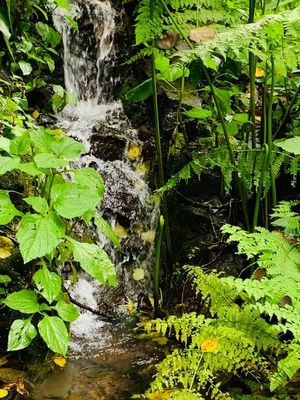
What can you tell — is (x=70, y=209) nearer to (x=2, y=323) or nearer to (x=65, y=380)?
(x=2, y=323)

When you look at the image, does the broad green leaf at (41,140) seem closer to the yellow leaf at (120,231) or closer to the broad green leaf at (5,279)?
the broad green leaf at (5,279)

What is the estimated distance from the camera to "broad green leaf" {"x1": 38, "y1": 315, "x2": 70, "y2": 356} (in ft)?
6.16

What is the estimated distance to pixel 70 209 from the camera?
1.91 meters

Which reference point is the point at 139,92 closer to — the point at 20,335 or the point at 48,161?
the point at 48,161

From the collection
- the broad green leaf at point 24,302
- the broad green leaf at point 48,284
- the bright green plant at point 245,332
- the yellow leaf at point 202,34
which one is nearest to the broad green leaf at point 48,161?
the broad green leaf at point 48,284

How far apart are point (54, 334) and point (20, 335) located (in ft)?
0.57

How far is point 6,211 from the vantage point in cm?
197

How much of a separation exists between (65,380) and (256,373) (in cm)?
104

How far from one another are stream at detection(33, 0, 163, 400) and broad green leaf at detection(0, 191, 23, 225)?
0.95 m

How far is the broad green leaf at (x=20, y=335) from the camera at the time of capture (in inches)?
76.4

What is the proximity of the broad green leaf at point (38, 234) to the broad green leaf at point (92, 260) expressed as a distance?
177mm

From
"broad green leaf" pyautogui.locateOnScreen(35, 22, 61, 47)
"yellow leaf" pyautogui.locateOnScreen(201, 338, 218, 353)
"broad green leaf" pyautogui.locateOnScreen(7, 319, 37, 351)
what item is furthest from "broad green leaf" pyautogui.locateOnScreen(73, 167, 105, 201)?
"broad green leaf" pyautogui.locateOnScreen(35, 22, 61, 47)

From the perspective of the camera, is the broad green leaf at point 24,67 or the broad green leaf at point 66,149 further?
the broad green leaf at point 24,67

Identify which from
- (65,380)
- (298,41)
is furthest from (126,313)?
(298,41)
